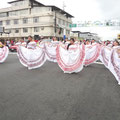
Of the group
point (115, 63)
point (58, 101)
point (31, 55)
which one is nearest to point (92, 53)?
point (115, 63)

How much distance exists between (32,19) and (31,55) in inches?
1469

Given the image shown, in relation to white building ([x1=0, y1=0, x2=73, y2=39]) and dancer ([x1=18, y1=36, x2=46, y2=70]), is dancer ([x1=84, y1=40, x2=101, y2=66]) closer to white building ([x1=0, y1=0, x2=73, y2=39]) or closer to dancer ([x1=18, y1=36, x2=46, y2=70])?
dancer ([x1=18, y1=36, x2=46, y2=70])

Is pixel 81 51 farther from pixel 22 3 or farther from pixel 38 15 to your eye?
pixel 22 3

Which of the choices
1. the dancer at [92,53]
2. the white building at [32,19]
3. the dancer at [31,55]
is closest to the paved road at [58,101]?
the dancer at [31,55]

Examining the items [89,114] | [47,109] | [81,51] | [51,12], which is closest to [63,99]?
[47,109]

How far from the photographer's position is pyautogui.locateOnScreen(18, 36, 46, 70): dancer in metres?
7.29

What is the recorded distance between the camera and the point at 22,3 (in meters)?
43.8

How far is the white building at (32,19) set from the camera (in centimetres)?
3953

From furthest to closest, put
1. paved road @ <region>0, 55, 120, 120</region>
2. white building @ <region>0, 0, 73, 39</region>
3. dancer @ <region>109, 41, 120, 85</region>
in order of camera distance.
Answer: white building @ <region>0, 0, 73, 39</region>, dancer @ <region>109, 41, 120, 85</region>, paved road @ <region>0, 55, 120, 120</region>

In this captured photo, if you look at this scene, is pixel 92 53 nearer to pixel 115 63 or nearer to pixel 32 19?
pixel 115 63

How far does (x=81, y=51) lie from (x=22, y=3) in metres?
43.1

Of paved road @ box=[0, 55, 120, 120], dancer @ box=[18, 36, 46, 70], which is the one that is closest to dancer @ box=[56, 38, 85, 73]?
dancer @ box=[18, 36, 46, 70]

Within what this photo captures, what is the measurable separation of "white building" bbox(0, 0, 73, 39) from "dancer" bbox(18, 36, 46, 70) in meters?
31.7

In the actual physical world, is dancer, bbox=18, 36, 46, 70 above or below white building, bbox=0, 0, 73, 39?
below
